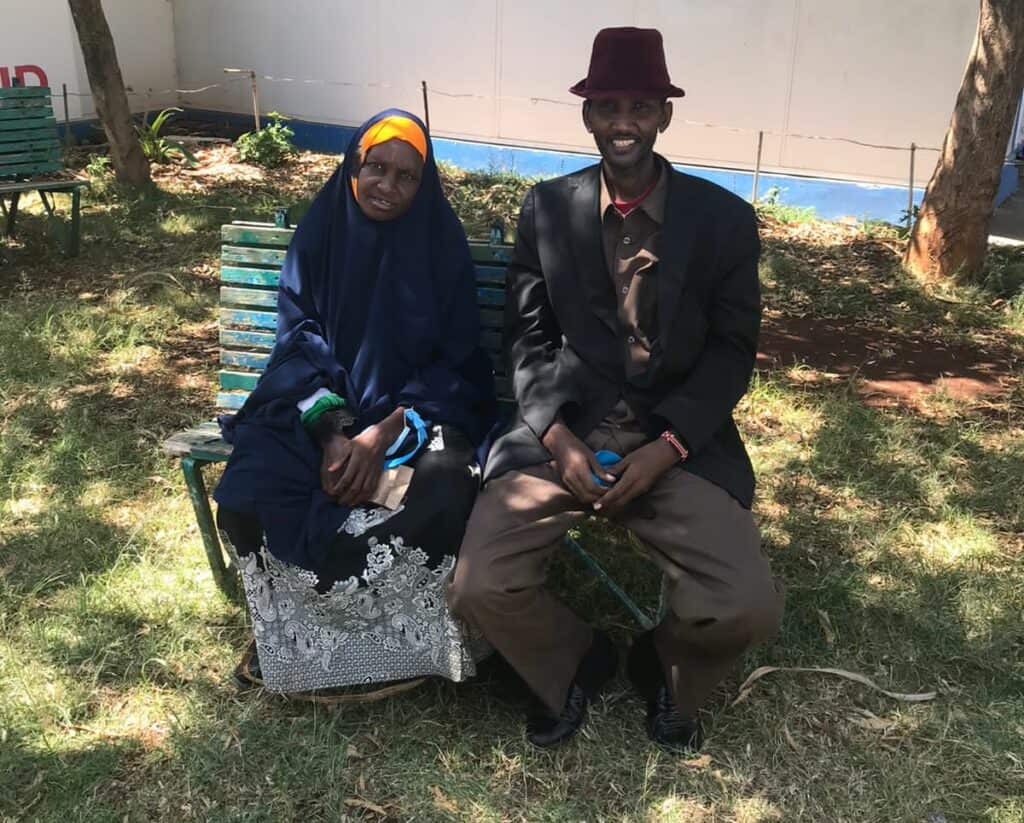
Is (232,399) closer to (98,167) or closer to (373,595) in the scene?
(373,595)

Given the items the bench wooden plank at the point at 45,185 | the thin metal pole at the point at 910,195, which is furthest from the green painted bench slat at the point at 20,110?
the thin metal pole at the point at 910,195

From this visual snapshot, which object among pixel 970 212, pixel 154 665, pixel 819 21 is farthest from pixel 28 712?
pixel 819 21

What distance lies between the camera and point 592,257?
8.96ft

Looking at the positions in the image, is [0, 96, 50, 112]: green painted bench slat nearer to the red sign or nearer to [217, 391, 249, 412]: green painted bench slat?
the red sign

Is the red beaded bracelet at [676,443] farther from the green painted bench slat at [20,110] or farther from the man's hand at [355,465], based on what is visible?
the green painted bench slat at [20,110]

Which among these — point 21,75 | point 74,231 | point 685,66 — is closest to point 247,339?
point 74,231

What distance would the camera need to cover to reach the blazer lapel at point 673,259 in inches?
104

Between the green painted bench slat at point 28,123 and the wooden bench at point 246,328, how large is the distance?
13.4ft

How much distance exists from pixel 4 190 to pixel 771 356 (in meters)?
4.95

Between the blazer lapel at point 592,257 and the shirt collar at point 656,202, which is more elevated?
the shirt collar at point 656,202

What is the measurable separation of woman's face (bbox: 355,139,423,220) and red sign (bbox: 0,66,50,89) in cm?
804

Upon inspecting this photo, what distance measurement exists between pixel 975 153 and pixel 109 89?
20.4 feet

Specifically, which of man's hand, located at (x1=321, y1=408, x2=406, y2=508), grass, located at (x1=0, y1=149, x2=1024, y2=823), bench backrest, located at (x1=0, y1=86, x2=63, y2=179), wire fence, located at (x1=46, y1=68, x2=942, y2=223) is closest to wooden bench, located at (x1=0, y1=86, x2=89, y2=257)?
bench backrest, located at (x1=0, y1=86, x2=63, y2=179)

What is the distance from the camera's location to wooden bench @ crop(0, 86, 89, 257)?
6.55 meters
